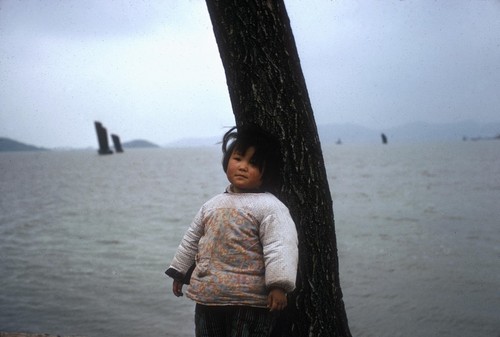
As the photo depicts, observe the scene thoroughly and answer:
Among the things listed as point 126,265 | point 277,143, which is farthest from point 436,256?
point 277,143

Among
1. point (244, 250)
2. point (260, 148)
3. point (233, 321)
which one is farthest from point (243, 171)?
point (233, 321)

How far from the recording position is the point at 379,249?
33.9 feet

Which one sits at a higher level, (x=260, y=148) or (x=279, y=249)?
(x=260, y=148)

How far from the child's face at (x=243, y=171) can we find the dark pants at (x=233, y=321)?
571 mm

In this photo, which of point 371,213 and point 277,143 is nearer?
point 277,143

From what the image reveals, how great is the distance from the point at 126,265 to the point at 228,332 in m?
7.19

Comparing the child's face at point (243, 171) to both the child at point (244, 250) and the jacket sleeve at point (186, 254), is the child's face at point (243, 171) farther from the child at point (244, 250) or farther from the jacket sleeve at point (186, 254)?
the jacket sleeve at point (186, 254)

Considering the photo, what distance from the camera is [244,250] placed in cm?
220

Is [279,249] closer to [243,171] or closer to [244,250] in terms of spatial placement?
[244,250]

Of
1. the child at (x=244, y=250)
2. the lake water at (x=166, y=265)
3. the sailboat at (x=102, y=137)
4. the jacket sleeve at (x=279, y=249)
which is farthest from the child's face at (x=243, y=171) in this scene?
the sailboat at (x=102, y=137)

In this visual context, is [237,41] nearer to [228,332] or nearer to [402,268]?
[228,332]

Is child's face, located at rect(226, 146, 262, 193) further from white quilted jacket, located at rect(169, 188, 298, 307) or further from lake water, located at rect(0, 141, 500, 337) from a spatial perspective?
lake water, located at rect(0, 141, 500, 337)

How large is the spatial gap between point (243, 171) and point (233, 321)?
0.70m

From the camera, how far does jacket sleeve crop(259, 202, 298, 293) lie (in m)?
2.08
